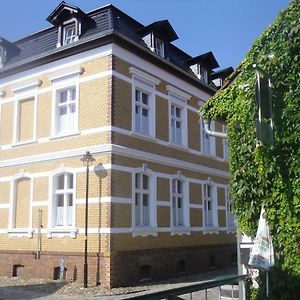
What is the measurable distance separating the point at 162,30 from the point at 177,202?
744 cm

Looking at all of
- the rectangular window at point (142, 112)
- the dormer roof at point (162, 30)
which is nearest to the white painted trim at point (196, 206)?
the rectangular window at point (142, 112)

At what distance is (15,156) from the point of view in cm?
1891

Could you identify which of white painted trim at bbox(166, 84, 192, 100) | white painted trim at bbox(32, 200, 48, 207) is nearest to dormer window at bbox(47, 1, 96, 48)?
white painted trim at bbox(166, 84, 192, 100)

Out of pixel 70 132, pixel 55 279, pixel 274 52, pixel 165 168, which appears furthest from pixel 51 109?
pixel 274 52

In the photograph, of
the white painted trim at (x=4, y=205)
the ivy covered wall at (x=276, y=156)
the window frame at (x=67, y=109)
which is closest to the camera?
the ivy covered wall at (x=276, y=156)

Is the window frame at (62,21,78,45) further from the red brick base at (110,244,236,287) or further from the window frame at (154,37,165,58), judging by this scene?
the red brick base at (110,244,236,287)

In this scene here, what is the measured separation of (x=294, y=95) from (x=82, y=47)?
10.6 meters

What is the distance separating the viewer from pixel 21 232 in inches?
701

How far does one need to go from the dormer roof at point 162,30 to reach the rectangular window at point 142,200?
6.31 metres

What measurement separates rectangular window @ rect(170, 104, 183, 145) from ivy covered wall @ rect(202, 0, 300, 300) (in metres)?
10.6

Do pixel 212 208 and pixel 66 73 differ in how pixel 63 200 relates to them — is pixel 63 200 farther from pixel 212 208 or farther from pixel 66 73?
pixel 212 208

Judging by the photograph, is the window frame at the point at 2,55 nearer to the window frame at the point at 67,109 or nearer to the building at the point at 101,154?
the building at the point at 101,154

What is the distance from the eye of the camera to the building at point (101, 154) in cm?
1593

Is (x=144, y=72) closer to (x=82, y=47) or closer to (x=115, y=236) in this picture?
(x=82, y=47)
